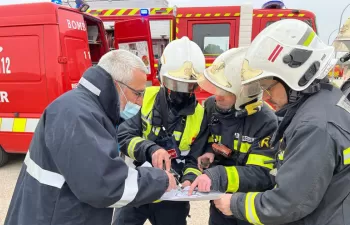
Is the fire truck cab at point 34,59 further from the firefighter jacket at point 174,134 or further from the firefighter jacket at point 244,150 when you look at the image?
the firefighter jacket at point 244,150

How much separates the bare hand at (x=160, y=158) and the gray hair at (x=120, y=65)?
19.5 inches

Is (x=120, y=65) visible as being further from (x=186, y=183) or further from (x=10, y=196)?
(x=10, y=196)

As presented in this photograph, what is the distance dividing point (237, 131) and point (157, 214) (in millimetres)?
782

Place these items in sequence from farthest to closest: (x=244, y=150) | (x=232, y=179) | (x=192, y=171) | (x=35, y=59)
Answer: (x=35, y=59) → (x=192, y=171) → (x=244, y=150) → (x=232, y=179)

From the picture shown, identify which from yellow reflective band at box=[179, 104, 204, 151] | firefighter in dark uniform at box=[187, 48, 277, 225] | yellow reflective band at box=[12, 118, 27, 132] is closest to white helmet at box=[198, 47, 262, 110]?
firefighter in dark uniform at box=[187, 48, 277, 225]

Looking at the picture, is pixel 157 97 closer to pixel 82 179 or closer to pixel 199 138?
pixel 199 138

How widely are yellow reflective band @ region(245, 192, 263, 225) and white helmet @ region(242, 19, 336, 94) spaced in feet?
1.70

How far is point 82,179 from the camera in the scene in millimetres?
1270

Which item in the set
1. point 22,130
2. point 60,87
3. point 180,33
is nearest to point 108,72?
point 60,87

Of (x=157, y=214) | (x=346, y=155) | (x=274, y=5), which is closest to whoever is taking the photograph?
(x=346, y=155)

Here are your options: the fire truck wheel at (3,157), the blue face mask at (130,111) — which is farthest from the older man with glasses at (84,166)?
the fire truck wheel at (3,157)

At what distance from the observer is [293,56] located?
1255 millimetres

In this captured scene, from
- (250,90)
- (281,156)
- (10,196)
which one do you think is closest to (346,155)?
(281,156)

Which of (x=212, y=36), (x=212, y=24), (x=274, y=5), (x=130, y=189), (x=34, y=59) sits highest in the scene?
(x=274, y=5)
